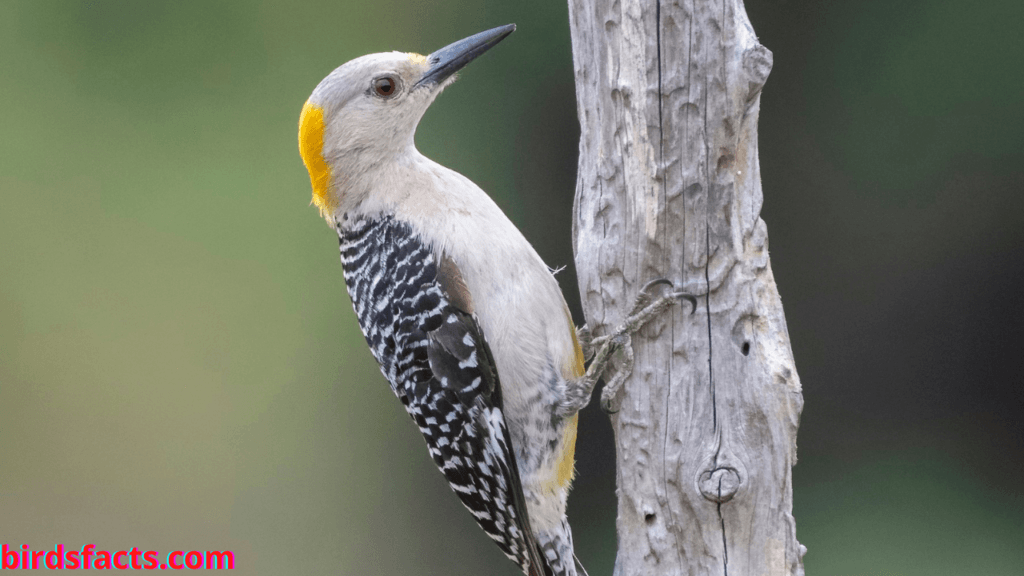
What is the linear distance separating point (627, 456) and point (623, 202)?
2.12 feet

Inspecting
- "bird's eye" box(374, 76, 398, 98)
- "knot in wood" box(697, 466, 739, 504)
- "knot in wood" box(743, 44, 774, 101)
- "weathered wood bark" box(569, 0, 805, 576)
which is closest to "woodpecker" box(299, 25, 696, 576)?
"bird's eye" box(374, 76, 398, 98)

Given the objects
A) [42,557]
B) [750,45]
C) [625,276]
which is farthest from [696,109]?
[42,557]

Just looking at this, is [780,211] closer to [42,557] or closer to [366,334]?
[366,334]

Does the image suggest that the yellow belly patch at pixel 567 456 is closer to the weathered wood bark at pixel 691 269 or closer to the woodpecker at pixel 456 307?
the woodpecker at pixel 456 307

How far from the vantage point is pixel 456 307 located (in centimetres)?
226

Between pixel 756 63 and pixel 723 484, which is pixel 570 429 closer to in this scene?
pixel 723 484

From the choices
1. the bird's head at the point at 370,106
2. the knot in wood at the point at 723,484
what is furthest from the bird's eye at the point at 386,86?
the knot in wood at the point at 723,484

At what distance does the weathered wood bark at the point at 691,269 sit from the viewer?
6.48 ft

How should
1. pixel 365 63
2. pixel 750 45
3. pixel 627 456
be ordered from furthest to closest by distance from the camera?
pixel 365 63, pixel 627 456, pixel 750 45

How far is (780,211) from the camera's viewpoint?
4.07 meters

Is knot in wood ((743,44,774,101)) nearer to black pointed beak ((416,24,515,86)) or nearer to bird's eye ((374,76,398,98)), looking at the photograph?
black pointed beak ((416,24,515,86))

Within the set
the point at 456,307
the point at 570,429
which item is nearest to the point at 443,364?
the point at 456,307

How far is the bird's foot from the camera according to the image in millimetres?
2090

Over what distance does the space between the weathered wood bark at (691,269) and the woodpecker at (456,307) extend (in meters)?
0.18
